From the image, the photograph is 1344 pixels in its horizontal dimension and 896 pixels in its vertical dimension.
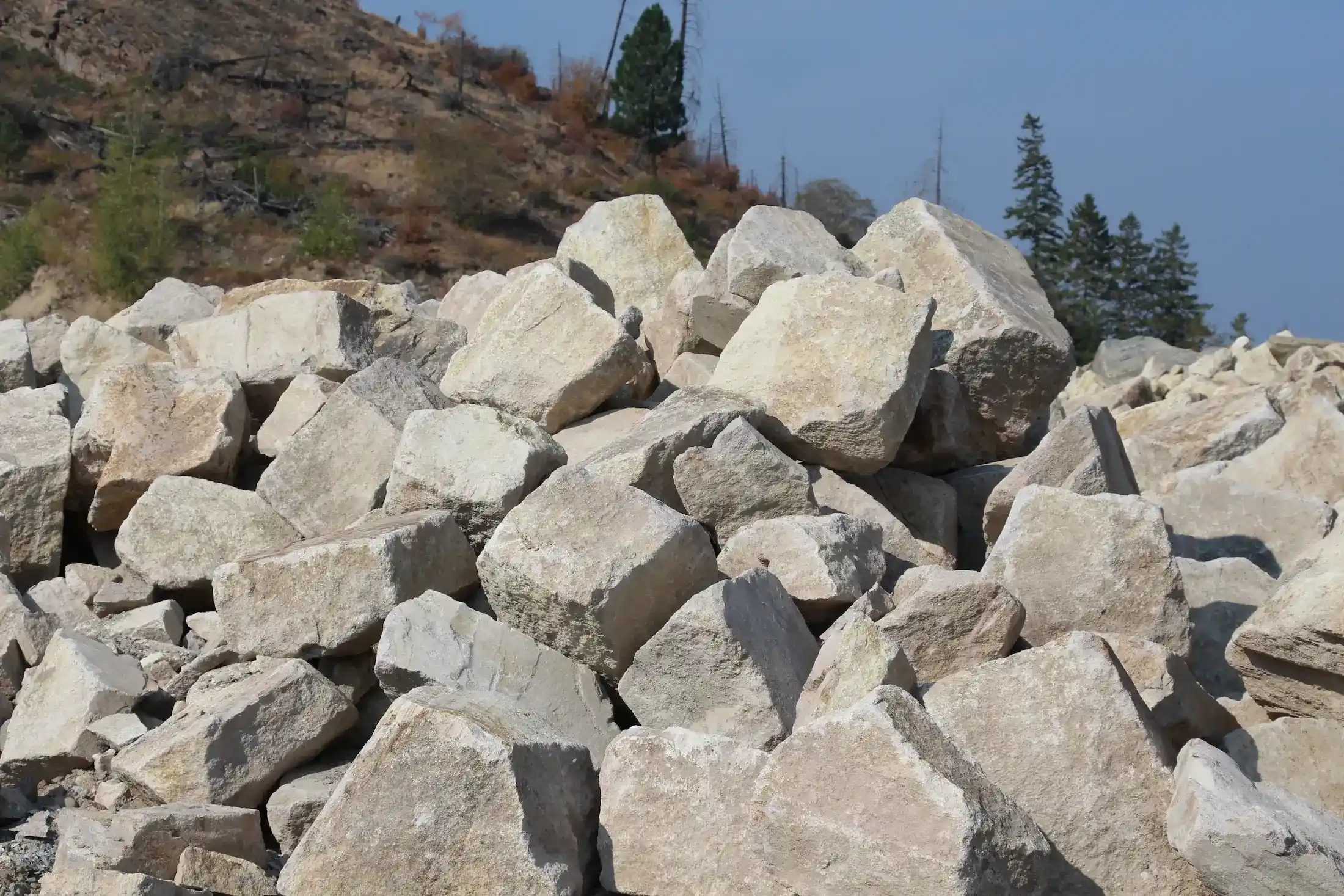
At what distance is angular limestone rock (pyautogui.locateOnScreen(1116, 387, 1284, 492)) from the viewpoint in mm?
6707

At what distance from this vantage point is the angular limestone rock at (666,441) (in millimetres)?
4031

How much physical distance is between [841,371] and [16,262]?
19487 mm

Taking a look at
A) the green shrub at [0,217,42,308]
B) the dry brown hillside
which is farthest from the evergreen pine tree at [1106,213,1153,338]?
the green shrub at [0,217,42,308]

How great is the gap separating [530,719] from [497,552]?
0.64 m

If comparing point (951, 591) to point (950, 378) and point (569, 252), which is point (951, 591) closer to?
point (950, 378)

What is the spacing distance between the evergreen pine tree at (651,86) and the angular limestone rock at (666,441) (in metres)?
34.9

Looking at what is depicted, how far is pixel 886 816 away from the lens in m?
2.60

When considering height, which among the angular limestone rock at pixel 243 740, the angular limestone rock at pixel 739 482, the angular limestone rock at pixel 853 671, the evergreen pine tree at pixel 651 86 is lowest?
the angular limestone rock at pixel 243 740

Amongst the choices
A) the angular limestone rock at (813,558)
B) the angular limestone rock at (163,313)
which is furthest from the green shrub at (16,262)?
the angular limestone rock at (813,558)

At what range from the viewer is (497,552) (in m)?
3.56

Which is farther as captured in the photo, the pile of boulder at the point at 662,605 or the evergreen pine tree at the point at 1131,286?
the evergreen pine tree at the point at 1131,286

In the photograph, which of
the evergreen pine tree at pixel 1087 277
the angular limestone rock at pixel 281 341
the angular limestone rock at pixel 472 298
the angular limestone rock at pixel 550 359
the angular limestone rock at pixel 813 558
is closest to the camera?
the angular limestone rock at pixel 813 558

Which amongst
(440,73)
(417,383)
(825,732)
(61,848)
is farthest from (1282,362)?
(440,73)

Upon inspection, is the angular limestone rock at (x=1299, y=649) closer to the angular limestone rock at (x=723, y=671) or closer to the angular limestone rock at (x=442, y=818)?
the angular limestone rock at (x=723, y=671)
